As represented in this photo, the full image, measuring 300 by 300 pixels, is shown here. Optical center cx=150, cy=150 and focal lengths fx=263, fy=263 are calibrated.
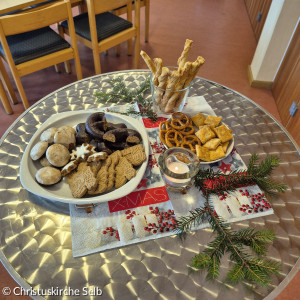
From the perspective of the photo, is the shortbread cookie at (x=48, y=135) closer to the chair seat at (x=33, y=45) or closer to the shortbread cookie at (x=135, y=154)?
the shortbread cookie at (x=135, y=154)

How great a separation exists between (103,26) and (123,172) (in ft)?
5.53

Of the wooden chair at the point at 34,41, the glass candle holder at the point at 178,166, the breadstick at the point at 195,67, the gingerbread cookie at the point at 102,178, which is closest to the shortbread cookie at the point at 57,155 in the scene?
the gingerbread cookie at the point at 102,178

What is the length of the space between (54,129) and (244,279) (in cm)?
82

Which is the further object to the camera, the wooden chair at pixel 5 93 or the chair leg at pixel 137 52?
the chair leg at pixel 137 52

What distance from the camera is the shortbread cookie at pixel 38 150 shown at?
929 mm

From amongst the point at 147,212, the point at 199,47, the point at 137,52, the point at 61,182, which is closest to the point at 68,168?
the point at 61,182

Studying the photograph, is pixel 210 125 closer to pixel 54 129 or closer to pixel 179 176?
pixel 179 176

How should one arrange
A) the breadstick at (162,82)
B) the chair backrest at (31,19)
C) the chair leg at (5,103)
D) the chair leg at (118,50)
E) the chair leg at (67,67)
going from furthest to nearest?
the chair leg at (118,50), the chair leg at (67,67), the chair leg at (5,103), the chair backrest at (31,19), the breadstick at (162,82)

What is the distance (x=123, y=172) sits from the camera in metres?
0.91

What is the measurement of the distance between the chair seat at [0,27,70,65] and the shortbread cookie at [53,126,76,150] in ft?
3.61

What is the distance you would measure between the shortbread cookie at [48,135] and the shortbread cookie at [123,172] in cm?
28

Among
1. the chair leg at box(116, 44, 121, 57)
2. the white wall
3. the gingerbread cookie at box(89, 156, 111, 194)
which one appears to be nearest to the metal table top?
the gingerbread cookie at box(89, 156, 111, 194)

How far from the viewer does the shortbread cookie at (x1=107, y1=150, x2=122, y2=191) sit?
88 centimetres

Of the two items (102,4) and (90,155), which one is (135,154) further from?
(102,4)
